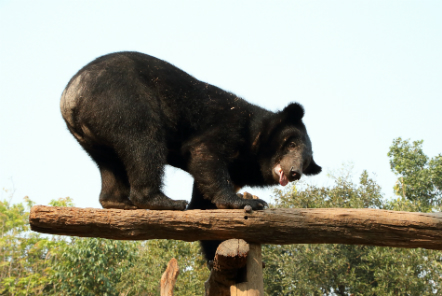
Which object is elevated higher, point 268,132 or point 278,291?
point 268,132

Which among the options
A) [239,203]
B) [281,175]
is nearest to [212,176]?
[239,203]

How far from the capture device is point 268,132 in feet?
14.6

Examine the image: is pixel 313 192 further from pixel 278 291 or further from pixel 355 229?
pixel 355 229

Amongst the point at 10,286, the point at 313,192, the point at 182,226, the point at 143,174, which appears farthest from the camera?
the point at 10,286

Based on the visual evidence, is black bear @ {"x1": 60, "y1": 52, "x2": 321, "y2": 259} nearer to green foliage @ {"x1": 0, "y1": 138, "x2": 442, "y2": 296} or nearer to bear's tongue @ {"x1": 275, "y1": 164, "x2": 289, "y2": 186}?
bear's tongue @ {"x1": 275, "y1": 164, "x2": 289, "y2": 186}

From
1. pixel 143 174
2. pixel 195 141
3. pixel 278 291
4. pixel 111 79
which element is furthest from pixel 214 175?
pixel 278 291

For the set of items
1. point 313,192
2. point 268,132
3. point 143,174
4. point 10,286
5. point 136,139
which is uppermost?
point 313,192

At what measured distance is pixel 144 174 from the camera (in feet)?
12.1

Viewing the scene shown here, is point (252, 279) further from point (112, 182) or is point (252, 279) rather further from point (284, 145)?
point (112, 182)

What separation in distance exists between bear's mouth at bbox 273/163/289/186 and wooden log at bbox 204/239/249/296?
1151 mm

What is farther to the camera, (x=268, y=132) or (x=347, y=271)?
(x=347, y=271)

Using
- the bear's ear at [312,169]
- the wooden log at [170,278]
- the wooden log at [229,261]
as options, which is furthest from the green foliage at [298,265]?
the wooden log at [229,261]

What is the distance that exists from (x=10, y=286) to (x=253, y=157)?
14.2 m

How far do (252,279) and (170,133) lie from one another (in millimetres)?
1558
